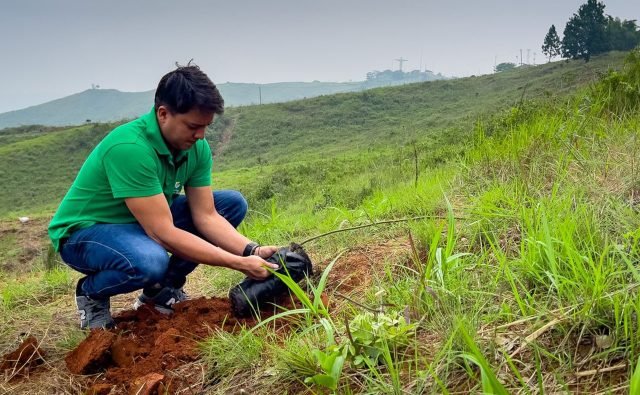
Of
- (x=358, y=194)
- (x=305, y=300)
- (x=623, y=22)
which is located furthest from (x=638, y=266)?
(x=623, y=22)

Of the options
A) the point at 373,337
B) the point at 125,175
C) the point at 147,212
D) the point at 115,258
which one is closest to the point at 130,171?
the point at 125,175

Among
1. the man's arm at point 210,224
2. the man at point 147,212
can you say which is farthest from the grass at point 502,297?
the man's arm at point 210,224

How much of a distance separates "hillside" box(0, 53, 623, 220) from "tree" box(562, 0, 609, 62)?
14.9 feet

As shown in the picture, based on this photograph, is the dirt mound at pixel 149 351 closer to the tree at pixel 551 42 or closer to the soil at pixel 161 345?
the soil at pixel 161 345

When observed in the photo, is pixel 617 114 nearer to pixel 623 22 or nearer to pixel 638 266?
pixel 638 266

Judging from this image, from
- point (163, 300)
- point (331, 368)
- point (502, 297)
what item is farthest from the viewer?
point (163, 300)

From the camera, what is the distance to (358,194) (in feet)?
26.1

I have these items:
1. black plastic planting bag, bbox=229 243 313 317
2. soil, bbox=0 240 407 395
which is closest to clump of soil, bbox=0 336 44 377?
soil, bbox=0 240 407 395

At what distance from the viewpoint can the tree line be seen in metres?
43.3

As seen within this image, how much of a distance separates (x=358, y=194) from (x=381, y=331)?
636 centimetres

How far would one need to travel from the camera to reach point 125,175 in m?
2.48

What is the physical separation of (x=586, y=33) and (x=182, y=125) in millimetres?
49386

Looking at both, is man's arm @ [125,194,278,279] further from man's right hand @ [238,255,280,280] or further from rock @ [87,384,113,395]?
rock @ [87,384,113,395]

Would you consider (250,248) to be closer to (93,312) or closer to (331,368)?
(93,312)
